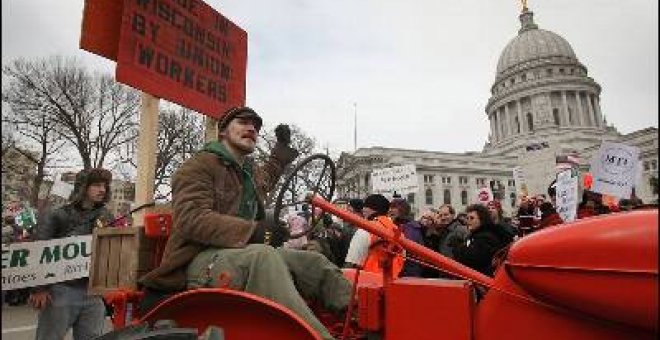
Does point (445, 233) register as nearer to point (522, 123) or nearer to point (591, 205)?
point (591, 205)

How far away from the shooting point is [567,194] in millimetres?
7207

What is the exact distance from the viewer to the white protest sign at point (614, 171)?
732 centimetres

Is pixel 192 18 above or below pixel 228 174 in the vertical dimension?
above

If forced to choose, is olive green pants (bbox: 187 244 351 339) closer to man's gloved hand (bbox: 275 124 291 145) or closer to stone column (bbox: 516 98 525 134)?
man's gloved hand (bbox: 275 124 291 145)

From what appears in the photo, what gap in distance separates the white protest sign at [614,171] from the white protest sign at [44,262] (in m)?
6.36

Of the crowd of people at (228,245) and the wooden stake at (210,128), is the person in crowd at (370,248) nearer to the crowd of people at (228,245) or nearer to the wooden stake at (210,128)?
the crowd of people at (228,245)

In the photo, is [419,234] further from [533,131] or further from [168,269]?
[533,131]

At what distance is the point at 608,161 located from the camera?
7.39 metres

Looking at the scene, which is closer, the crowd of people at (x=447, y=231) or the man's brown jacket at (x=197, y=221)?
the man's brown jacket at (x=197, y=221)

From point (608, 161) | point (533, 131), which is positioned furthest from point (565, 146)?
point (608, 161)

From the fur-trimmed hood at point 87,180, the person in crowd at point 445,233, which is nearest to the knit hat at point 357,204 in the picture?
the person in crowd at point 445,233

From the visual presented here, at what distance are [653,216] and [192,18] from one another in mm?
4063

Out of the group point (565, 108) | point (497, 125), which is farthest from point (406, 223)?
point (497, 125)

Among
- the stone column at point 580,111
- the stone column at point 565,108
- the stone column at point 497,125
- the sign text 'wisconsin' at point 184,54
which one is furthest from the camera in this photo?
the stone column at point 497,125
